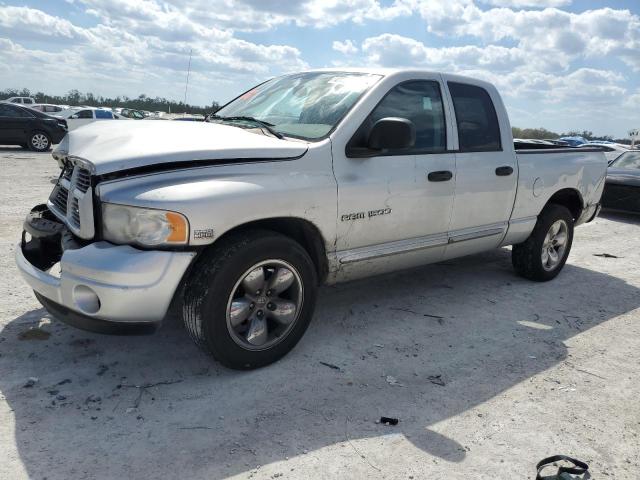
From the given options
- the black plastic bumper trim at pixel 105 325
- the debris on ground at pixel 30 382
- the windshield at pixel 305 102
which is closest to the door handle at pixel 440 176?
the windshield at pixel 305 102

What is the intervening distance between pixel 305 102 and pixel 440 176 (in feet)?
3.80

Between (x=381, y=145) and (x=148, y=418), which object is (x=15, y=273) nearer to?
(x=148, y=418)

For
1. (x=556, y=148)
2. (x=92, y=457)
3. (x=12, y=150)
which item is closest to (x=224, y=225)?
(x=92, y=457)

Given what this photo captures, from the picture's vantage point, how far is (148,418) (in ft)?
9.19

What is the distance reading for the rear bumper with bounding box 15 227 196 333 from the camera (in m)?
2.74

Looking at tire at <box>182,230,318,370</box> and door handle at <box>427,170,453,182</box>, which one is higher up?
door handle at <box>427,170,453,182</box>

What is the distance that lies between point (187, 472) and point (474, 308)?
3032 millimetres

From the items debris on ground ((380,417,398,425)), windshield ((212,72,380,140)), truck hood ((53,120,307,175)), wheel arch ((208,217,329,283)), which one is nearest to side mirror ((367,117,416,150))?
windshield ((212,72,380,140))

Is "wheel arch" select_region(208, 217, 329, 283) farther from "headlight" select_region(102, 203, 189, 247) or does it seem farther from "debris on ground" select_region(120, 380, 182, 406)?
"debris on ground" select_region(120, 380, 182, 406)

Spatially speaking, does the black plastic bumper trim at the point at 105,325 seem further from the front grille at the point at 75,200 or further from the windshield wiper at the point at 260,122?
the windshield wiper at the point at 260,122

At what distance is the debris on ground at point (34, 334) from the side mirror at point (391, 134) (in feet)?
8.34

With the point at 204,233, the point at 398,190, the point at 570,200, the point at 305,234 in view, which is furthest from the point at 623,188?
the point at 204,233

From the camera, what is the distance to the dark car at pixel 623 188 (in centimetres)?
1003

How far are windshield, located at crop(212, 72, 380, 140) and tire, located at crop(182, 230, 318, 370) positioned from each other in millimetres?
879
